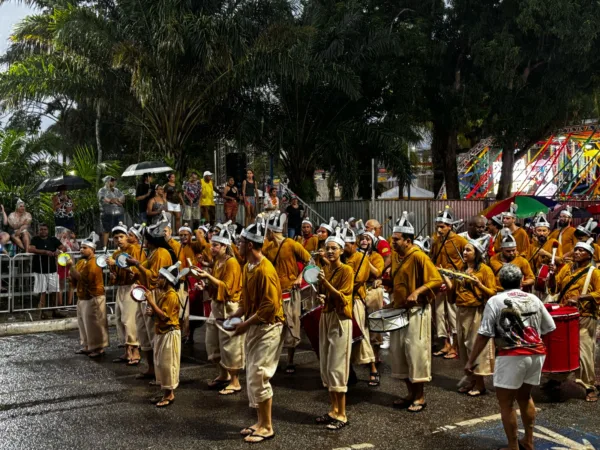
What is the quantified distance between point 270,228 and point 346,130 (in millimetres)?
15149

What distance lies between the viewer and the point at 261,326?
6695 millimetres

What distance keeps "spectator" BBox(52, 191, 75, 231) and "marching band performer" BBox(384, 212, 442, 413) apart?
1030 cm

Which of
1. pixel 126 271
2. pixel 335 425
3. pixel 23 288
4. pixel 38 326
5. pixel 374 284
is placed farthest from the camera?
pixel 23 288

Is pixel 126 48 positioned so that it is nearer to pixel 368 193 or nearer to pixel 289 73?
pixel 289 73

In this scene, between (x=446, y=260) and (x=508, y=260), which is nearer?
(x=508, y=260)

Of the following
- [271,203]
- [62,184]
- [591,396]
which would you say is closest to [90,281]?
[62,184]

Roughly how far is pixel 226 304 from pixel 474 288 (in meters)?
3.04

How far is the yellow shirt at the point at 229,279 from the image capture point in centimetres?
853

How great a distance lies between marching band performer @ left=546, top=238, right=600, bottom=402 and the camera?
26.1ft

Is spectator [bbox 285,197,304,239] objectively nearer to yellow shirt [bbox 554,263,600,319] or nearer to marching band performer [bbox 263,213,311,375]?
marching band performer [bbox 263,213,311,375]

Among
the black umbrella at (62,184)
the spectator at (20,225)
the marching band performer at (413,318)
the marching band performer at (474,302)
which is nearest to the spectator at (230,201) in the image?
the black umbrella at (62,184)

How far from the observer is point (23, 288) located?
44.6ft

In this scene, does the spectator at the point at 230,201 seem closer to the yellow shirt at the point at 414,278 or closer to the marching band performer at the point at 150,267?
the marching band performer at the point at 150,267

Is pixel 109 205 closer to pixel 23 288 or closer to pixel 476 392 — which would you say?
pixel 23 288
